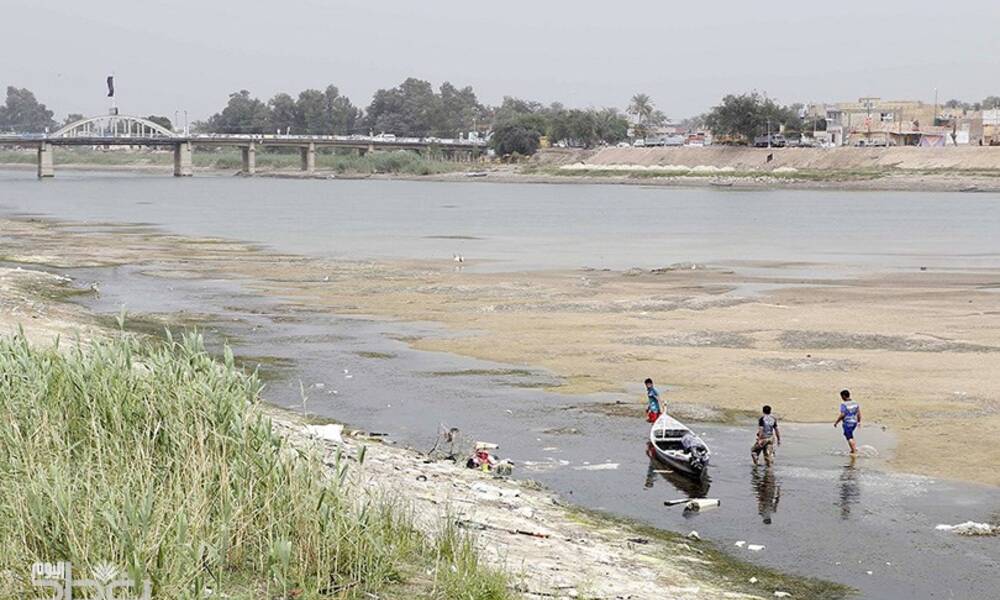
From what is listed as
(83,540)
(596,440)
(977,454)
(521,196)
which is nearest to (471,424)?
(596,440)

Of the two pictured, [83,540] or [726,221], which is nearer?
[83,540]

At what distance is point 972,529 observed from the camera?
688 inches

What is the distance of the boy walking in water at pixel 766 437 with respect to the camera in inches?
824

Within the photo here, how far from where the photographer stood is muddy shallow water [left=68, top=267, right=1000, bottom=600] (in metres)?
16.5

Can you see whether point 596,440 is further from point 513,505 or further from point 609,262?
point 609,262

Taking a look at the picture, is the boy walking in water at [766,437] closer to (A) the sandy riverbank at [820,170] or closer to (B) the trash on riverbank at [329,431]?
(B) the trash on riverbank at [329,431]

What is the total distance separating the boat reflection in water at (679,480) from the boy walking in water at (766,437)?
116cm

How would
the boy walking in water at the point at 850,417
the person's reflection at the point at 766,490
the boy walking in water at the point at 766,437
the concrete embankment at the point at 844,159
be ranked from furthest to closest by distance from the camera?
the concrete embankment at the point at 844,159 → the boy walking in water at the point at 850,417 → the boy walking in water at the point at 766,437 → the person's reflection at the point at 766,490

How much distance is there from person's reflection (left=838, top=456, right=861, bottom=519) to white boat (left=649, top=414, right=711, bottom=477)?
2308 mm

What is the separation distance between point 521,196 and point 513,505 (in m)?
132

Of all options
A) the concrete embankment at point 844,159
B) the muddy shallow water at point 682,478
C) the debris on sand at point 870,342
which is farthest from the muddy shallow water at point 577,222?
the muddy shallow water at point 682,478

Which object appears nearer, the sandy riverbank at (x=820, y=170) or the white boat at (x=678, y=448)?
the white boat at (x=678, y=448)

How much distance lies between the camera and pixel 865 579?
→ 51.2 feet

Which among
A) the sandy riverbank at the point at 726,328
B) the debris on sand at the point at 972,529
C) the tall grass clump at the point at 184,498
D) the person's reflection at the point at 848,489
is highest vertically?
the tall grass clump at the point at 184,498
